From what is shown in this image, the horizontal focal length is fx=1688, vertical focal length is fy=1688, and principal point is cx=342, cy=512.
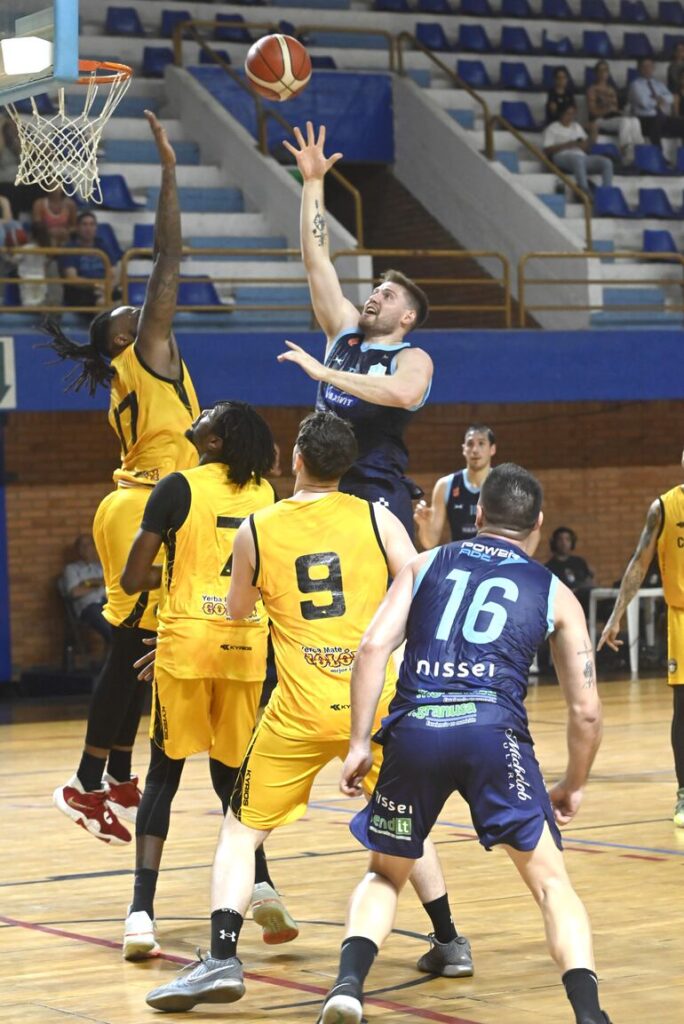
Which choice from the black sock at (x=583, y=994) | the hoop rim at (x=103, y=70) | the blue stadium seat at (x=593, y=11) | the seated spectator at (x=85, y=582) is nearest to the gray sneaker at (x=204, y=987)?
the black sock at (x=583, y=994)

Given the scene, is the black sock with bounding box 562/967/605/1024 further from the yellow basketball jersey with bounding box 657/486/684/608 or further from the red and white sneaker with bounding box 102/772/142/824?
the yellow basketball jersey with bounding box 657/486/684/608

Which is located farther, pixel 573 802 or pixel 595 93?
pixel 595 93

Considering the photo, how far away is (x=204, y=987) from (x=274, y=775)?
0.65 m

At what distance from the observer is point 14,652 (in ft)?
55.1

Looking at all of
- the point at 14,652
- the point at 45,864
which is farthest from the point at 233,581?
the point at 14,652

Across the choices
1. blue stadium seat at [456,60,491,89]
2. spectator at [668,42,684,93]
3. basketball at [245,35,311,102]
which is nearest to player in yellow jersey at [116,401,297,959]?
basketball at [245,35,311,102]

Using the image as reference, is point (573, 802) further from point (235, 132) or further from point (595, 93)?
point (595, 93)

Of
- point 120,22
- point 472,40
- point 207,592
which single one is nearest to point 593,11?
point 472,40

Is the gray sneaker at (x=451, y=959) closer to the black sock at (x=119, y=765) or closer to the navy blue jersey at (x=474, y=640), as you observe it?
the navy blue jersey at (x=474, y=640)

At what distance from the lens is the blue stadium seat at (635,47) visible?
2270cm

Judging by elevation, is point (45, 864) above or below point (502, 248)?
below

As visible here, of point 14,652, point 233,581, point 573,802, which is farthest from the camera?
point 14,652

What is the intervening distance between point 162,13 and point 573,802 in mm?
17457

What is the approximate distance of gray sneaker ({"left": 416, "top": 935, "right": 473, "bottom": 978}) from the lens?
17.9 feet
